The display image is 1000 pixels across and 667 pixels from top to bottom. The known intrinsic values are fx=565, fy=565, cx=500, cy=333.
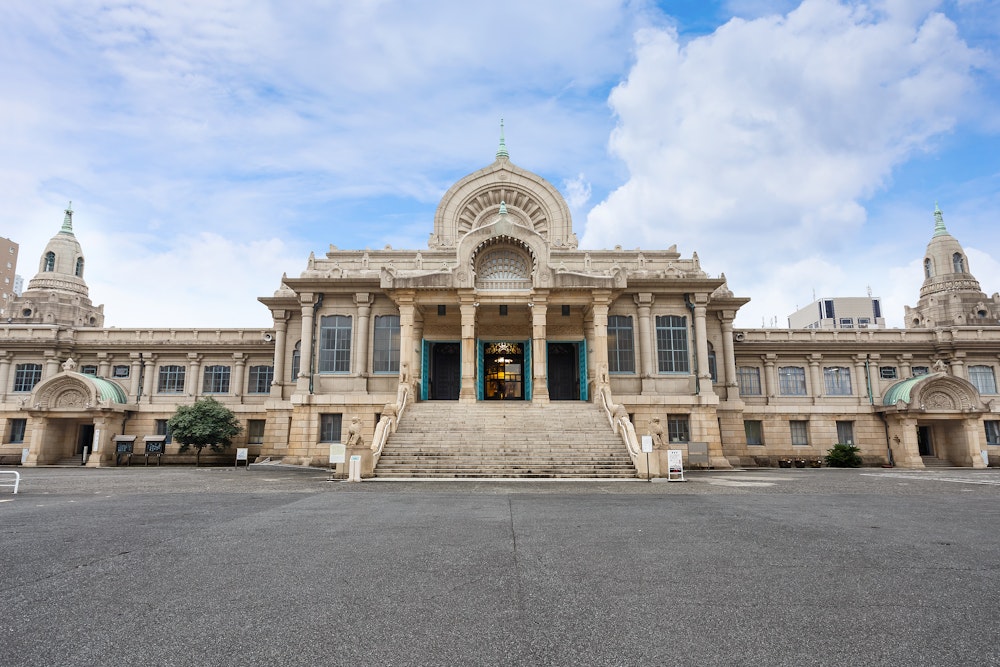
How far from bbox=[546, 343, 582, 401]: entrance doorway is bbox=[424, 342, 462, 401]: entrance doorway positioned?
5.40 meters

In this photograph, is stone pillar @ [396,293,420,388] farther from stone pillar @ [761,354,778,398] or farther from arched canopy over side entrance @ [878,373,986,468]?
arched canopy over side entrance @ [878,373,986,468]

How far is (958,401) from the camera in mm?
33219

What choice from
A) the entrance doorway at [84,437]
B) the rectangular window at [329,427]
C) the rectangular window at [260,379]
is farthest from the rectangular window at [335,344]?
the entrance doorway at [84,437]

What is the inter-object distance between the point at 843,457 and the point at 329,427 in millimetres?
29026

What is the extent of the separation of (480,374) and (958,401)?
92.4 ft

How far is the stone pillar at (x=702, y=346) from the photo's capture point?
2973 centimetres

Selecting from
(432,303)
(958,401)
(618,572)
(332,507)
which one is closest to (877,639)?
(618,572)

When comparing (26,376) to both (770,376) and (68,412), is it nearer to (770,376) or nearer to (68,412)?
(68,412)

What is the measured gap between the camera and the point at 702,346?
3038cm

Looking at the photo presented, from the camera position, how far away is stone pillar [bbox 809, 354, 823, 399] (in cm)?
3700

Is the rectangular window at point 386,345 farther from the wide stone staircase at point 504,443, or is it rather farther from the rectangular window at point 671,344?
the rectangular window at point 671,344

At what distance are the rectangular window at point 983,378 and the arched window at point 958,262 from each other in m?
11.8

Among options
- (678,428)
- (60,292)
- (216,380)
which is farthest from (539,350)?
(60,292)

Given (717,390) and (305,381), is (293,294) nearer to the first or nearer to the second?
(305,381)
